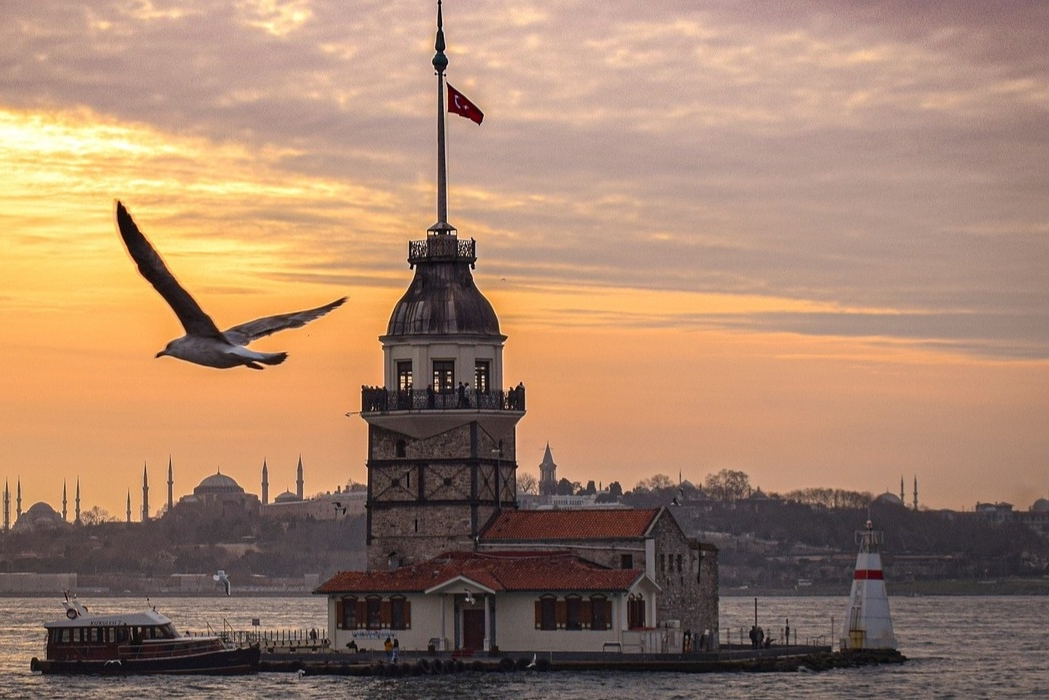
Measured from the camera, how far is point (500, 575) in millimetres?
74250

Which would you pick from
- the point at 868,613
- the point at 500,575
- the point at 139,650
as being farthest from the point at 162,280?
the point at 868,613

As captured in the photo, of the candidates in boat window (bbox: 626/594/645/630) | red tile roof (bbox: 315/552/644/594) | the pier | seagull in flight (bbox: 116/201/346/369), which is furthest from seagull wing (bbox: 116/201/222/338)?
boat window (bbox: 626/594/645/630)

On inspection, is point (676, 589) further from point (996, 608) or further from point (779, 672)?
point (996, 608)

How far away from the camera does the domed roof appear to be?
7750 centimetres

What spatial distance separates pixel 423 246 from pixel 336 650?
508 inches

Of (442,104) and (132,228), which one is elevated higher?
(442,104)

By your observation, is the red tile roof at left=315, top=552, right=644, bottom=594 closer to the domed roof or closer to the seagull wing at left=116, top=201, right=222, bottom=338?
the domed roof

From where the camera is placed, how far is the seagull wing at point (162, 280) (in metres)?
32.6

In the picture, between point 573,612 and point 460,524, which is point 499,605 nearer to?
point 573,612

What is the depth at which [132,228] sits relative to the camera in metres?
32.6

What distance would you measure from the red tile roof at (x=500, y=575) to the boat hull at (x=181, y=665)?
10.1ft

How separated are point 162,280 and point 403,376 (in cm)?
4458

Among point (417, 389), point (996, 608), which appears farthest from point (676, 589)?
point (996, 608)

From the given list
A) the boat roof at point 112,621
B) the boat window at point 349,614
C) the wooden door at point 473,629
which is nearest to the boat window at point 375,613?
the boat window at point 349,614
